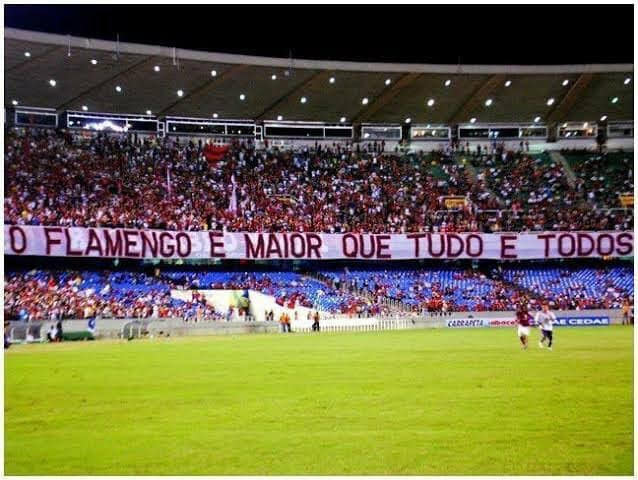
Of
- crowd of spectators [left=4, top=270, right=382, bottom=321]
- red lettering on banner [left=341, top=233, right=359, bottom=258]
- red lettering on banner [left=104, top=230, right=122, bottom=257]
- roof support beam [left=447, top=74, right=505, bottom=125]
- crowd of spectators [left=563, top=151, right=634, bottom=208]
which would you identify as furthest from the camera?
crowd of spectators [left=563, top=151, right=634, bottom=208]

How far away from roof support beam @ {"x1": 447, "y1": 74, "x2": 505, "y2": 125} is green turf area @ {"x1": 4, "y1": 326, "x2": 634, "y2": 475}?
921 inches

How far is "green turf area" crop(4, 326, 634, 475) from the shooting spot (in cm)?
966

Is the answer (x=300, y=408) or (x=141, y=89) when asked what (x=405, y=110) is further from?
(x=300, y=408)

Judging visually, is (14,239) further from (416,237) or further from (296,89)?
(416,237)

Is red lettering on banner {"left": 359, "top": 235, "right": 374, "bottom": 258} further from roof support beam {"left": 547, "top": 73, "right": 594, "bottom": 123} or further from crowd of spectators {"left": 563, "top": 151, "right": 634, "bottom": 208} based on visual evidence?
roof support beam {"left": 547, "top": 73, "right": 594, "bottom": 123}

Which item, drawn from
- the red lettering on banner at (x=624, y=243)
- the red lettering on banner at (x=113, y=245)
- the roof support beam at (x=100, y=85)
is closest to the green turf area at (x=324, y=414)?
the red lettering on banner at (x=113, y=245)

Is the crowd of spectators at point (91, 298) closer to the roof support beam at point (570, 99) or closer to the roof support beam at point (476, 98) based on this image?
the roof support beam at point (476, 98)

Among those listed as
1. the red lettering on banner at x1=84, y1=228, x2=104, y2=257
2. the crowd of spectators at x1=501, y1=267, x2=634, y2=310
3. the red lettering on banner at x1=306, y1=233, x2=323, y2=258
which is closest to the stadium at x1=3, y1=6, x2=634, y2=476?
the red lettering on banner at x1=84, y1=228, x2=104, y2=257

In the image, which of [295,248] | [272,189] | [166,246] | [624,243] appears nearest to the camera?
[166,246]

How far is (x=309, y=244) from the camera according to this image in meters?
37.7

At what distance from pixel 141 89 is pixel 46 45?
24.6ft

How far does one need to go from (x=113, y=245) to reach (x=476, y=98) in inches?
924

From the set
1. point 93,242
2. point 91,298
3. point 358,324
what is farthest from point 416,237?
point 91,298

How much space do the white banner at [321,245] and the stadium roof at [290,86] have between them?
8.51 metres
